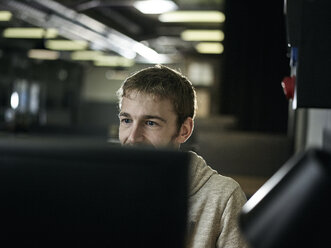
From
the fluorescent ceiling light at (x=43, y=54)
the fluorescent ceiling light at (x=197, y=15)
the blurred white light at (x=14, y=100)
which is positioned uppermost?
the fluorescent ceiling light at (x=197, y=15)

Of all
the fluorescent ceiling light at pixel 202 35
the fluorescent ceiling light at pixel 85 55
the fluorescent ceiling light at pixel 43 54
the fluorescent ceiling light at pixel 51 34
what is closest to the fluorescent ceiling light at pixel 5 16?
the fluorescent ceiling light at pixel 51 34

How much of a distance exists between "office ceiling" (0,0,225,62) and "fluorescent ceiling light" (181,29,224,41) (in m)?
0.17

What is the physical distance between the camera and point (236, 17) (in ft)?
23.0

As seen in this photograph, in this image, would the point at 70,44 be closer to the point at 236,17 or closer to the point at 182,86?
the point at 236,17

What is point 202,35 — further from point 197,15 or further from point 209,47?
point 197,15

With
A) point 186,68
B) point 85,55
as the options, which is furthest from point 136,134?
point 186,68

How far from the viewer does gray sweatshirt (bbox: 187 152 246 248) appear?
0.94 metres

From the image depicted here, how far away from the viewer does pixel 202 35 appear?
10.0 meters

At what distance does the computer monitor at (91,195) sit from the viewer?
0.39 m

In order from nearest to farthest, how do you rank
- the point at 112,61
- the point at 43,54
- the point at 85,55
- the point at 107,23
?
1. the point at 107,23
2. the point at 43,54
3. the point at 85,55
4. the point at 112,61

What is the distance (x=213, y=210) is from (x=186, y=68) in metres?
14.2

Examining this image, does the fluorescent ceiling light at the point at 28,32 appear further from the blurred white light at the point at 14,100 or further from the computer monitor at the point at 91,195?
the computer monitor at the point at 91,195

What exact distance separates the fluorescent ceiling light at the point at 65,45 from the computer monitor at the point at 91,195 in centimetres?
1081

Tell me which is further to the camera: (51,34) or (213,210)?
(51,34)
